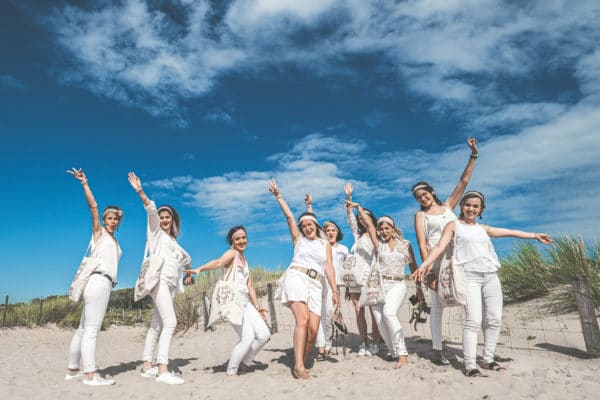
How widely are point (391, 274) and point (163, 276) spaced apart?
8.80ft

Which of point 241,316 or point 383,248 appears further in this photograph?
point 383,248

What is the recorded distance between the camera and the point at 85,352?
494 centimetres

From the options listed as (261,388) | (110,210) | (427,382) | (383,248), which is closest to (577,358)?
(427,382)

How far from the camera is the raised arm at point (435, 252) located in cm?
487

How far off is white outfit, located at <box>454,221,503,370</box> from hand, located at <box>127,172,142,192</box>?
3.58 meters

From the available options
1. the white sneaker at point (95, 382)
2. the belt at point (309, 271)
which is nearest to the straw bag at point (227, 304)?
the belt at point (309, 271)

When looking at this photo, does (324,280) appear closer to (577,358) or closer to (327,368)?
(327,368)

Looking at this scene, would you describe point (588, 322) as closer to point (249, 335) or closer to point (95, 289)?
point (249, 335)

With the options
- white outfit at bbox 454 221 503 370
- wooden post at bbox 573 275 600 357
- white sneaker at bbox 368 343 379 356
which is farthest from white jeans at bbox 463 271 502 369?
wooden post at bbox 573 275 600 357

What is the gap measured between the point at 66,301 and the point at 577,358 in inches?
520

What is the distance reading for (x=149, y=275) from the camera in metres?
5.07

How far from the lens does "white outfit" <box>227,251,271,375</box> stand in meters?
5.38

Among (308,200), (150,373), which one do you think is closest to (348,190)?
(308,200)

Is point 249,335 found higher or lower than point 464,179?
lower
